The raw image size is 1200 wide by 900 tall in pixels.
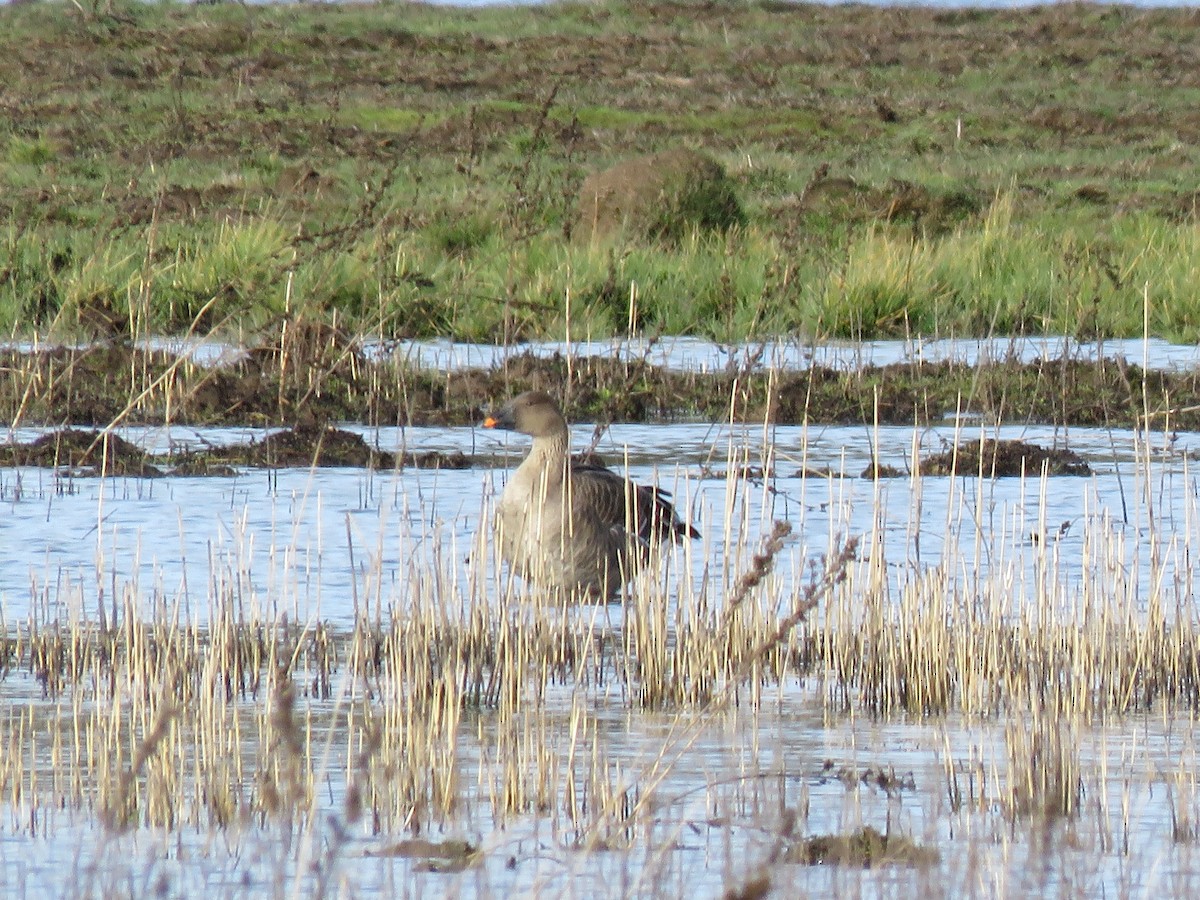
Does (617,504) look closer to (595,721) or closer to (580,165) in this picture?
(595,721)

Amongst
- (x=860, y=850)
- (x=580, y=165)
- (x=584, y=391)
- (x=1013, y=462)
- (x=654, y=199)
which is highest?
(x=580, y=165)

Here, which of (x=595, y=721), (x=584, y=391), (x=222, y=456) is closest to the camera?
(x=595, y=721)

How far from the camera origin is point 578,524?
7.92m

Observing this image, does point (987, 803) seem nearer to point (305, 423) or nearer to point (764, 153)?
point (305, 423)

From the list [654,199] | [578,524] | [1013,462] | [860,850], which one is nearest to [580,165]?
[654,199]

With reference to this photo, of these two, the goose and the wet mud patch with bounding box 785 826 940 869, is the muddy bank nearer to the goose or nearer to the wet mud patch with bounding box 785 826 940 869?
the goose

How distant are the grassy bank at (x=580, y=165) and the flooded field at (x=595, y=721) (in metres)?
3.07

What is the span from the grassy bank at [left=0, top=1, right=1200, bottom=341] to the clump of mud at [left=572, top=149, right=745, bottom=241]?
406 millimetres

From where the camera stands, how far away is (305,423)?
1173 cm

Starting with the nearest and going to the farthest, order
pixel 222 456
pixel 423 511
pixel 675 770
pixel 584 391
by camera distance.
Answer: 1. pixel 675 770
2. pixel 423 511
3. pixel 222 456
4. pixel 584 391

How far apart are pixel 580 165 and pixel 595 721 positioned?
1007 inches

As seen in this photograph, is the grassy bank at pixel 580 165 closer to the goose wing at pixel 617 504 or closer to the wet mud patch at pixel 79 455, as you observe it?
the wet mud patch at pixel 79 455

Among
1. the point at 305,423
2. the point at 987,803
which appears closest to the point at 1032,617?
the point at 987,803

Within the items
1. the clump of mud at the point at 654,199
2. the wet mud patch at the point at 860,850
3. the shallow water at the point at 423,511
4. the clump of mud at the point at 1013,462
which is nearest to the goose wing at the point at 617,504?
the shallow water at the point at 423,511
